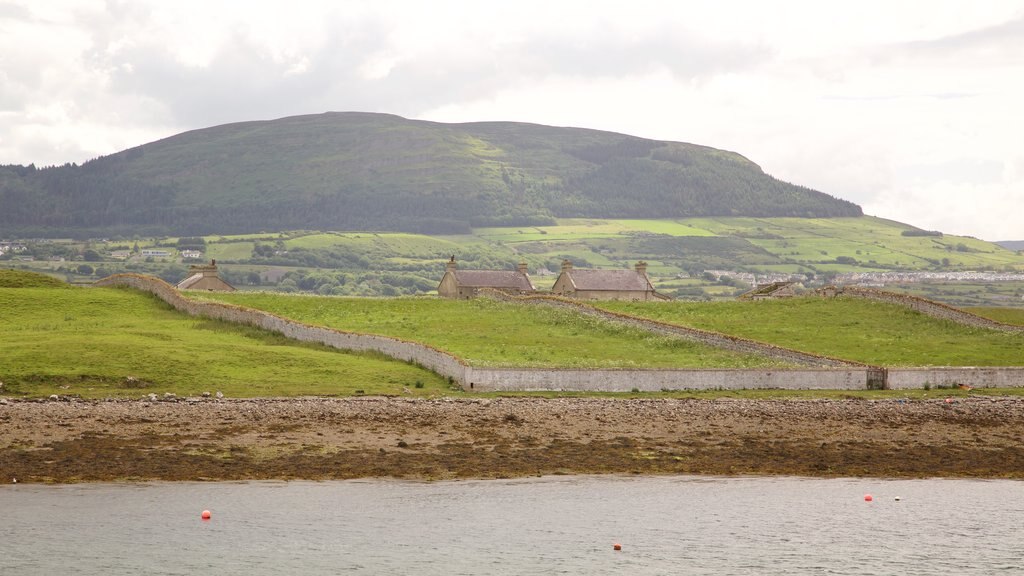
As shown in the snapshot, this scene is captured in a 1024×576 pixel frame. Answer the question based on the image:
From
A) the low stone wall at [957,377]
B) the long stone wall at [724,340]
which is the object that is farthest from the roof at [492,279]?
the low stone wall at [957,377]

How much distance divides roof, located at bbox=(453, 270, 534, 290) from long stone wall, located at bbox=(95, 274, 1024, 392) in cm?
4334

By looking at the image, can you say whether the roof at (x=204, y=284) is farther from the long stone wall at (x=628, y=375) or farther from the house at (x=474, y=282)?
the long stone wall at (x=628, y=375)

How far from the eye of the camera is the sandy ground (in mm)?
37594

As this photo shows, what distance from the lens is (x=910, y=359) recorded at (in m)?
61.7

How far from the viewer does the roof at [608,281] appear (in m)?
108

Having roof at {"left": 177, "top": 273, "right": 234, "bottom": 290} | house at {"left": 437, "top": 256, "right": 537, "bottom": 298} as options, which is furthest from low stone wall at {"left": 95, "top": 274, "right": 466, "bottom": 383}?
house at {"left": 437, "top": 256, "right": 537, "bottom": 298}

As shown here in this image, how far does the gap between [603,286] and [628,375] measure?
57.1m

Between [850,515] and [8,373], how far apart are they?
30.8 metres

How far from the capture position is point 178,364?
5169 cm

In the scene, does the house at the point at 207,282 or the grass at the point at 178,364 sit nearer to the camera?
the grass at the point at 178,364

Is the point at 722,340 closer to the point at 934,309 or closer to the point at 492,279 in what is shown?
the point at 934,309

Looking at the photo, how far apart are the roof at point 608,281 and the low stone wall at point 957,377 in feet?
170

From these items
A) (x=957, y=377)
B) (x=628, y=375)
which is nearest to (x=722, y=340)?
(x=957, y=377)

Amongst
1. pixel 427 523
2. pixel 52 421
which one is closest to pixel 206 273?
pixel 52 421
